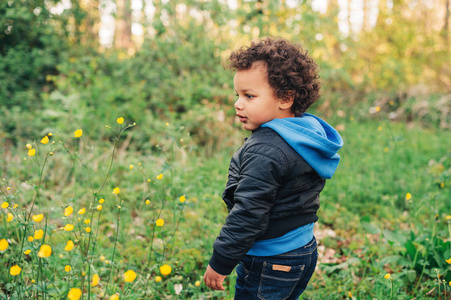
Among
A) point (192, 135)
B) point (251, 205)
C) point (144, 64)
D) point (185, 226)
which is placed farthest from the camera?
point (144, 64)

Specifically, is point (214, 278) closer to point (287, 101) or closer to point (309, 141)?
point (309, 141)

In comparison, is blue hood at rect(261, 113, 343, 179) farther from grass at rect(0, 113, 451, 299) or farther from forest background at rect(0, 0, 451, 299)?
forest background at rect(0, 0, 451, 299)

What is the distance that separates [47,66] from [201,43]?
3.16 metres

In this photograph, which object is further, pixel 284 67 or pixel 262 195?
pixel 284 67

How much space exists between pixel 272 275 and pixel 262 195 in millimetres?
409

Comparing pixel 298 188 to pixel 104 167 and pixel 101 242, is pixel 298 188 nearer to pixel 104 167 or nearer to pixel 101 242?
pixel 101 242

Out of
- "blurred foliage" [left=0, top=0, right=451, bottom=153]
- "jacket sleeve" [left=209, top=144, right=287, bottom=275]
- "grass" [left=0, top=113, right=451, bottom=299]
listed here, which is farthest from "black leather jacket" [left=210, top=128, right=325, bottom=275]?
"blurred foliage" [left=0, top=0, right=451, bottom=153]

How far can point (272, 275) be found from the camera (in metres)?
1.55

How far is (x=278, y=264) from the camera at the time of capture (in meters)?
1.55

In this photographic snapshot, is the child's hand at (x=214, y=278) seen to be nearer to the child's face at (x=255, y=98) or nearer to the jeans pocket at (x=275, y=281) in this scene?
the jeans pocket at (x=275, y=281)

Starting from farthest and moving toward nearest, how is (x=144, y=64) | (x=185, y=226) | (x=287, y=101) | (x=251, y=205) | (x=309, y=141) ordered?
(x=144, y=64), (x=185, y=226), (x=287, y=101), (x=309, y=141), (x=251, y=205)

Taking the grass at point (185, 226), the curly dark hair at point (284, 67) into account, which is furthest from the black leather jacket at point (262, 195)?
the grass at point (185, 226)

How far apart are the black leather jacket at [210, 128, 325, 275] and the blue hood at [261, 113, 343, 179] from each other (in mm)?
29

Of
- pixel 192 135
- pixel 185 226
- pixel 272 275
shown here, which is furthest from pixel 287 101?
pixel 185 226
